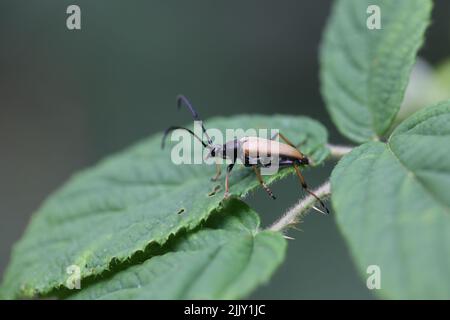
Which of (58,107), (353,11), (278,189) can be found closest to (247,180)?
(353,11)

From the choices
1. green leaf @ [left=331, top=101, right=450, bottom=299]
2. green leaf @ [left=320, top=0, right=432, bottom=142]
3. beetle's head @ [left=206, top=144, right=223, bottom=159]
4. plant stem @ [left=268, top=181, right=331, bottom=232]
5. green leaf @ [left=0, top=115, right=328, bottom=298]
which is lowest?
green leaf @ [left=0, top=115, right=328, bottom=298]

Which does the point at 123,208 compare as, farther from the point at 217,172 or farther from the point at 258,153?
the point at 258,153

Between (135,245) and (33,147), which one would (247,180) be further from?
(33,147)

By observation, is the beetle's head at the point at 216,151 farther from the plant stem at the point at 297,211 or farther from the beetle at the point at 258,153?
the plant stem at the point at 297,211

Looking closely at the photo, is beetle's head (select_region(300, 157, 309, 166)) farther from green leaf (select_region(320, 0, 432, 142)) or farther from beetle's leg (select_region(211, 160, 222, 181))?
beetle's leg (select_region(211, 160, 222, 181))

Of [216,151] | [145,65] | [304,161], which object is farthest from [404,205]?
[145,65]

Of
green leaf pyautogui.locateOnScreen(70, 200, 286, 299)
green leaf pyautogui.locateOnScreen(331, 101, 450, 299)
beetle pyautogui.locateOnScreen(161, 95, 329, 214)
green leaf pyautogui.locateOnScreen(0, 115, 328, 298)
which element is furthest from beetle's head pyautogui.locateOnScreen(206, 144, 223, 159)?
green leaf pyautogui.locateOnScreen(331, 101, 450, 299)
